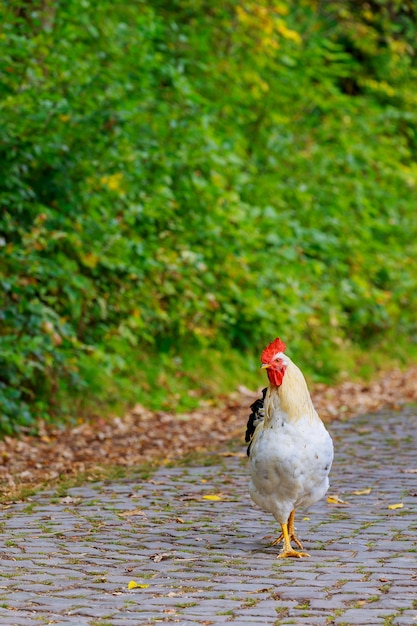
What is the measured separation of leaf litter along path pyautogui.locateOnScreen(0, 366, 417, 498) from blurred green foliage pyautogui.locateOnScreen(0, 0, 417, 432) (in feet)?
1.42

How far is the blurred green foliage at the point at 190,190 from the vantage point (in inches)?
467

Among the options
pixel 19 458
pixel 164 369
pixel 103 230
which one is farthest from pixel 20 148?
pixel 164 369

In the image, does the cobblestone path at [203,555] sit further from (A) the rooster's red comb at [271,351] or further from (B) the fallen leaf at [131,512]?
(A) the rooster's red comb at [271,351]

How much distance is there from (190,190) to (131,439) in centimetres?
451

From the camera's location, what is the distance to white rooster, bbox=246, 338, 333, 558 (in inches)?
253

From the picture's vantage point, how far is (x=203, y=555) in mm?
6535

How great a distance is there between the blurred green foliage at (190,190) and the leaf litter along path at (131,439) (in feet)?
1.42

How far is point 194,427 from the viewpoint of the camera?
41.4 feet

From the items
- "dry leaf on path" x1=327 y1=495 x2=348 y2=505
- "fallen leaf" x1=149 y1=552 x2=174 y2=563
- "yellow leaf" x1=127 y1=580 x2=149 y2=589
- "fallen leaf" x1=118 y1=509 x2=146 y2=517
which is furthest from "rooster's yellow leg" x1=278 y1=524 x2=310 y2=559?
"dry leaf on path" x1=327 y1=495 x2=348 y2=505

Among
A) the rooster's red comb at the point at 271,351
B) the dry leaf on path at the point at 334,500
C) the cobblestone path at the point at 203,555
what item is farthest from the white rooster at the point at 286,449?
the dry leaf on path at the point at 334,500

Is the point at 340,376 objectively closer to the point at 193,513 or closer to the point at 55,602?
the point at 193,513

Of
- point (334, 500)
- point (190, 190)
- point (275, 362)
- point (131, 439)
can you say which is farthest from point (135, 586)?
point (190, 190)

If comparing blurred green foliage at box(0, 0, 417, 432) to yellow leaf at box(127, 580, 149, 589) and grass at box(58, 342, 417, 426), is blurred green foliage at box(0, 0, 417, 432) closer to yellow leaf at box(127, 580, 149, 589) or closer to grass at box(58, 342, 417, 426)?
grass at box(58, 342, 417, 426)

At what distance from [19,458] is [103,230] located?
3.14 metres
